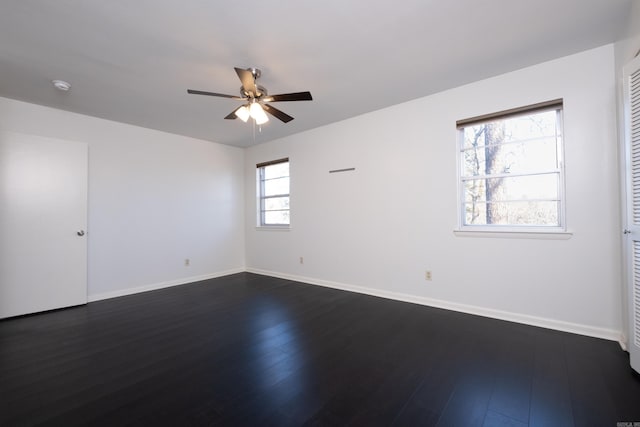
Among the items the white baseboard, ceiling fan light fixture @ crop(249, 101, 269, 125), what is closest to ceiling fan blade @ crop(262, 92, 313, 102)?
ceiling fan light fixture @ crop(249, 101, 269, 125)

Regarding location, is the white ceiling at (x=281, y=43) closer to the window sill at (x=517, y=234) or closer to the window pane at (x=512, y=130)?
the window pane at (x=512, y=130)

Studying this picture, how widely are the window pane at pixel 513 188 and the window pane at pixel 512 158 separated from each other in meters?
0.09

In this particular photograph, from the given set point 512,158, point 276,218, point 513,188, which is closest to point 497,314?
point 513,188

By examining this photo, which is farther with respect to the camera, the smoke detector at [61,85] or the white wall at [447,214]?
the smoke detector at [61,85]

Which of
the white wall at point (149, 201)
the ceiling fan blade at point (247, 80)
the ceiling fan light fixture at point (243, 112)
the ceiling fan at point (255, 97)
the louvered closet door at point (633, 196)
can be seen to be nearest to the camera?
the louvered closet door at point (633, 196)

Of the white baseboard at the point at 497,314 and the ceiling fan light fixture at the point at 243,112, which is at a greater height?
the ceiling fan light fixture at the point at 243,112

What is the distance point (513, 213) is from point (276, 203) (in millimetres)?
3739

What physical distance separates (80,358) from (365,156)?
143 inches

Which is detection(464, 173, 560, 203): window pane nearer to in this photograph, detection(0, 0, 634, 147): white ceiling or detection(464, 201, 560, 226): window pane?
detection(464, 201, 560, 226): window pane

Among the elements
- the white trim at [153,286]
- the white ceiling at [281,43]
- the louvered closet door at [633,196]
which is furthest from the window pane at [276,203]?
the louvered closet door at [633,196]

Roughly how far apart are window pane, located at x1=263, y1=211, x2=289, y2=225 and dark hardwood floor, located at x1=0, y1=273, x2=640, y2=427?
221cm

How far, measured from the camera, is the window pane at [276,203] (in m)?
4.99

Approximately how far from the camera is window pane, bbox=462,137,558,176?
2.63m

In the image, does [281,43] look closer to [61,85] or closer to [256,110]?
[256,110]
